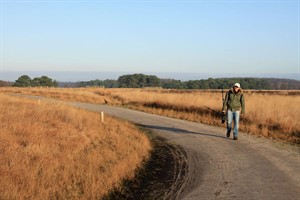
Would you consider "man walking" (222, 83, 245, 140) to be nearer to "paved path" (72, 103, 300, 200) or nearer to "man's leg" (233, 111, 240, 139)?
"man's leg" (233, 111, 240, 139)

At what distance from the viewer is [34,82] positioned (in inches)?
4806

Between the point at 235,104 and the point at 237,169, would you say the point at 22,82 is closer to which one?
the point at 235,104

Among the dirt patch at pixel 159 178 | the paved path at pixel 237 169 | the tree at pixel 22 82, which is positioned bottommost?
the dirt patch at pixel 159 178

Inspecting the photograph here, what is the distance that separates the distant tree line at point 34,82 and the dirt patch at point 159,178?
11550 cm

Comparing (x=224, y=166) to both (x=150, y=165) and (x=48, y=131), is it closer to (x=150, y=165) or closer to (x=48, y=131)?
(x=150, y=165)

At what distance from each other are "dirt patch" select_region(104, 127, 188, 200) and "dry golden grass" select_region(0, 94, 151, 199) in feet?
0.86

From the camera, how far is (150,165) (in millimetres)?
9859

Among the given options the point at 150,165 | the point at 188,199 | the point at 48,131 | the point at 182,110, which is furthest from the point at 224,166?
the point at 182,110

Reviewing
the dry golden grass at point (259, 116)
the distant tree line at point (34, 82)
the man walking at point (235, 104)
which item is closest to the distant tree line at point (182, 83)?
the distant tree line at point (34, 82)

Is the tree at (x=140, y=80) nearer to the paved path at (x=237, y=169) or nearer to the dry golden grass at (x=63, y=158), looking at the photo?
the dry golden grass at (x=63, y=158)

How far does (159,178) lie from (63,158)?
2731 millimetres

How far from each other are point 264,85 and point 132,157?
134656 millimetres

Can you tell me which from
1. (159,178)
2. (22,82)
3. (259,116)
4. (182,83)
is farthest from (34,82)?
(159,178)

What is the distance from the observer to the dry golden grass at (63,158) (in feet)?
23.5
